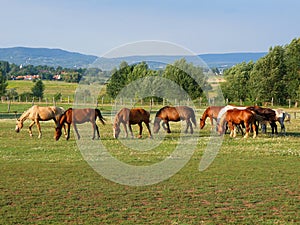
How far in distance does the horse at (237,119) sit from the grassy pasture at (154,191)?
371cm

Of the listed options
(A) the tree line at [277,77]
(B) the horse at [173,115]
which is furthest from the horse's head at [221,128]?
(A) the tree line at [277,77]

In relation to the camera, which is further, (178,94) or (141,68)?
(178,94)

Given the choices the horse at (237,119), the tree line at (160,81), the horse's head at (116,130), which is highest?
the tree line at (160,81)

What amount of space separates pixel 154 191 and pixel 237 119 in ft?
38.1

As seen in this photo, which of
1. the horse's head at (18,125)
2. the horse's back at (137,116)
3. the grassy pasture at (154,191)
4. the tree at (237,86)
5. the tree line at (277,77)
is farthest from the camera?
the tree at (237,86)

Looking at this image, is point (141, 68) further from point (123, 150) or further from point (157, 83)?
point (123, 150)

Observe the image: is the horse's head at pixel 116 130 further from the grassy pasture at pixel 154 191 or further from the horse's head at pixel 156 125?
the grassy pasture at pixel 154 191

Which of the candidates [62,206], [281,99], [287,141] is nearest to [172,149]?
[287,141]

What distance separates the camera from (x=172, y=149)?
18.0m

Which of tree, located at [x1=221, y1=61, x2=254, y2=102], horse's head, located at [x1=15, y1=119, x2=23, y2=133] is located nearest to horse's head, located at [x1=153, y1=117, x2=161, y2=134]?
horse's head, located at [x1=15, y1=119, x2=23, y2=133]

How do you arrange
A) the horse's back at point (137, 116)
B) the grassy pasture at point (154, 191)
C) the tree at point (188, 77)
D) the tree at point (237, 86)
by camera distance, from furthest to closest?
the tree at point (237, 86), the tree at point (188, 77), the horse's back at point (137, 116), the grassy pasture at point (154, 191)

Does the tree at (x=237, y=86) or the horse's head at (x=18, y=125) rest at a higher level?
the tree at (x=237, y=86)

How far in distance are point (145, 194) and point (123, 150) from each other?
24.4 feet

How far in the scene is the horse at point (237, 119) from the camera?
21047 millimetres
